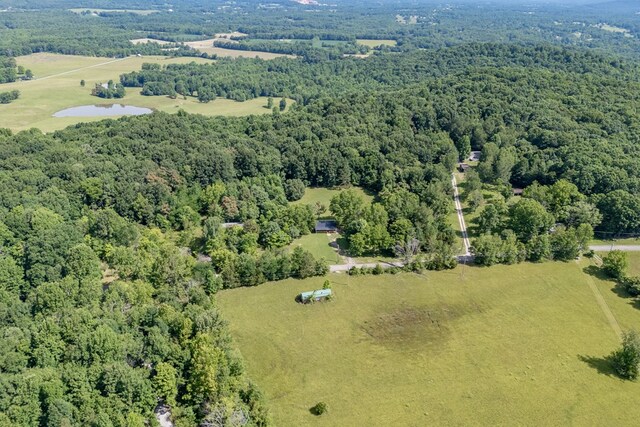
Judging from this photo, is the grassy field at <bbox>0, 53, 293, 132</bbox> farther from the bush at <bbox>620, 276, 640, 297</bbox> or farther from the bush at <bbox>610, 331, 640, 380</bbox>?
the bush at <bbox>610, 331, 640, 380</bbox>

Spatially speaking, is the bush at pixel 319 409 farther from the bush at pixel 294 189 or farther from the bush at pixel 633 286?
the bush at pixel 294 189

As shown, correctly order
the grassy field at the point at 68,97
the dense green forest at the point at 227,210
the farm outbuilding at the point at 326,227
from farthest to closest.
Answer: the grassy field at the point at 68,97, the farm outbuilding at the point at 326,227, the dense green forest at the point at 227,210

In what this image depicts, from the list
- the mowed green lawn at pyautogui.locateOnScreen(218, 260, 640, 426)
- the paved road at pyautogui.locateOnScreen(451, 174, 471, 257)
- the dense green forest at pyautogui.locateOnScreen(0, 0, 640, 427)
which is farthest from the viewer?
the paved road at pyautogui.locateOnScreen(451, 174, 471, 257)

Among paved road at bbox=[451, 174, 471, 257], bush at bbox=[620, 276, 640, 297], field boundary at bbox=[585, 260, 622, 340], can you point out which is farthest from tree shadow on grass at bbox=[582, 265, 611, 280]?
paved road at bbox=[451, 174, 471, 257]

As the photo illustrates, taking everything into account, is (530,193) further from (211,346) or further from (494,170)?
(211,346)

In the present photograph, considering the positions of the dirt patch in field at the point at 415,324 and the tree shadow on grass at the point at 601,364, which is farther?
the dirt patch in field at the point at 415,324

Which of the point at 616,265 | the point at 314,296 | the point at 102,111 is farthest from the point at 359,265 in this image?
the point at 102,111

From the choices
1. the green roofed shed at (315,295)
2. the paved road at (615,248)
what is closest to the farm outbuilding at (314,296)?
the green roofed shed at (315,295)
